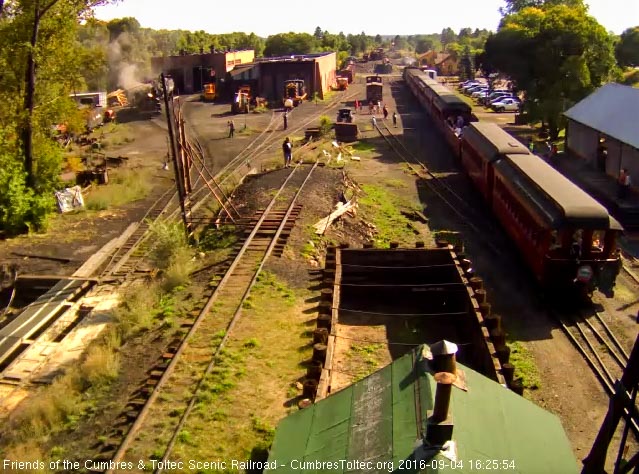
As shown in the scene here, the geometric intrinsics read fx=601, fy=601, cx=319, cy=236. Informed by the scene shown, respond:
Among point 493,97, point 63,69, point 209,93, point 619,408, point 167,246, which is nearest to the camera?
point 619,408

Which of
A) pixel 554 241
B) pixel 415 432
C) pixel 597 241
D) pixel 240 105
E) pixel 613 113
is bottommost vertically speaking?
pixel 597 241

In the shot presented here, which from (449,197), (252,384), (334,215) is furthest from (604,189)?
(252,384)

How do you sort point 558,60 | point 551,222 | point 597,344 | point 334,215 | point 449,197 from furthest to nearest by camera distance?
1. point 558,60
2. point 449,197
3. point 334,215
4. point 551,222
5. point 597,344

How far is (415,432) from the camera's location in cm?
487

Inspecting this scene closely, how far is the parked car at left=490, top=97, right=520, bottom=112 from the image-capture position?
46.4 metres

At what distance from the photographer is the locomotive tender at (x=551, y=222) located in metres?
13.0

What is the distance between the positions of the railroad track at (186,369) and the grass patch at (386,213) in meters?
3.61

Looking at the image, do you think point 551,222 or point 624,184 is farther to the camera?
point 624,184

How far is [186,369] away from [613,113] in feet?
68.8

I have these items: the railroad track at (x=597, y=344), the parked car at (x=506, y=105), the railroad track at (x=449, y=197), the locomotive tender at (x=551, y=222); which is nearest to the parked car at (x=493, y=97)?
the parked car at (x=506, y=105)

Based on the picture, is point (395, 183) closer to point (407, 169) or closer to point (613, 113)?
point (407, 169)

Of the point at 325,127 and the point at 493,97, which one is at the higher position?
the point at 493,97

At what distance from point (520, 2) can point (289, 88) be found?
132ft

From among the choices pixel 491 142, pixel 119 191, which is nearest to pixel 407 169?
pixel 491 142
